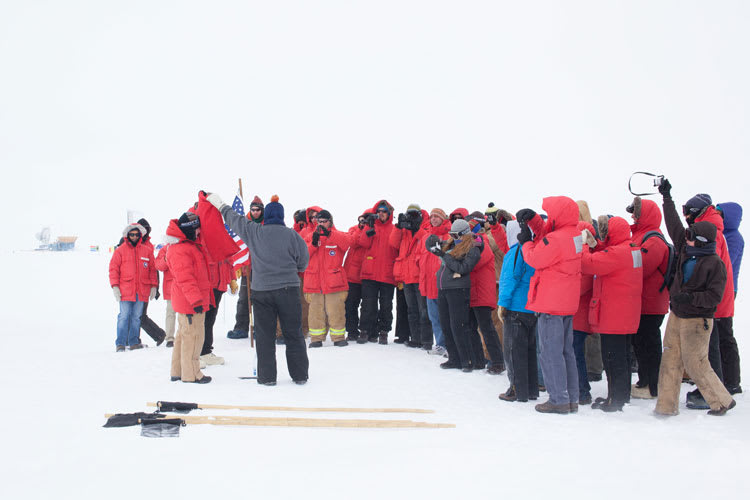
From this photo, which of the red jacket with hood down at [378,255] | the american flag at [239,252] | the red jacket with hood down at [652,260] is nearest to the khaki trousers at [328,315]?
the red jacket with hood down at [378,255]

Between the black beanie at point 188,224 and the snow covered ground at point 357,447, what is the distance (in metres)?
Answer: 1.71

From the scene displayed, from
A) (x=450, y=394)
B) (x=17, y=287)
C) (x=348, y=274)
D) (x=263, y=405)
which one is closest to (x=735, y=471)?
(x=450, y=394)

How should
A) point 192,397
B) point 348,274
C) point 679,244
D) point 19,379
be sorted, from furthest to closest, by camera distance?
point 348,274
point 19,379
point 192,397
point 679,244

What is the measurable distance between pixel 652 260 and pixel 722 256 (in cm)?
59

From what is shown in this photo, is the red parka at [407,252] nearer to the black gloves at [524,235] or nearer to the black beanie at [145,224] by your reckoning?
the black gloves at [524,235]

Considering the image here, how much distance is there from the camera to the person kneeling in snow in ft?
20.9

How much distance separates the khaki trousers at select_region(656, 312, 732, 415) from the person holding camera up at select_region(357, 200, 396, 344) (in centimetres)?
475

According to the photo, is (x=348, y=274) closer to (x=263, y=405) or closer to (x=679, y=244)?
(x=263, y=405)

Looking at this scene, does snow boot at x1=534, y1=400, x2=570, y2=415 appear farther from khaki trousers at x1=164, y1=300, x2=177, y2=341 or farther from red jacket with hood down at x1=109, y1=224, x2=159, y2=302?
red jacket with hood down at x1=109, y1=224, x2=159, y2=302

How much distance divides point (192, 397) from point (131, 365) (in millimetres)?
2127

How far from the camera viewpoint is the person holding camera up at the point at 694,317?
193 inches

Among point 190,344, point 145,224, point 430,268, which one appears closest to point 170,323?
point 145,224

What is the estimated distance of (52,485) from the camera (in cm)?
356

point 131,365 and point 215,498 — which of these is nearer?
point 215,498
